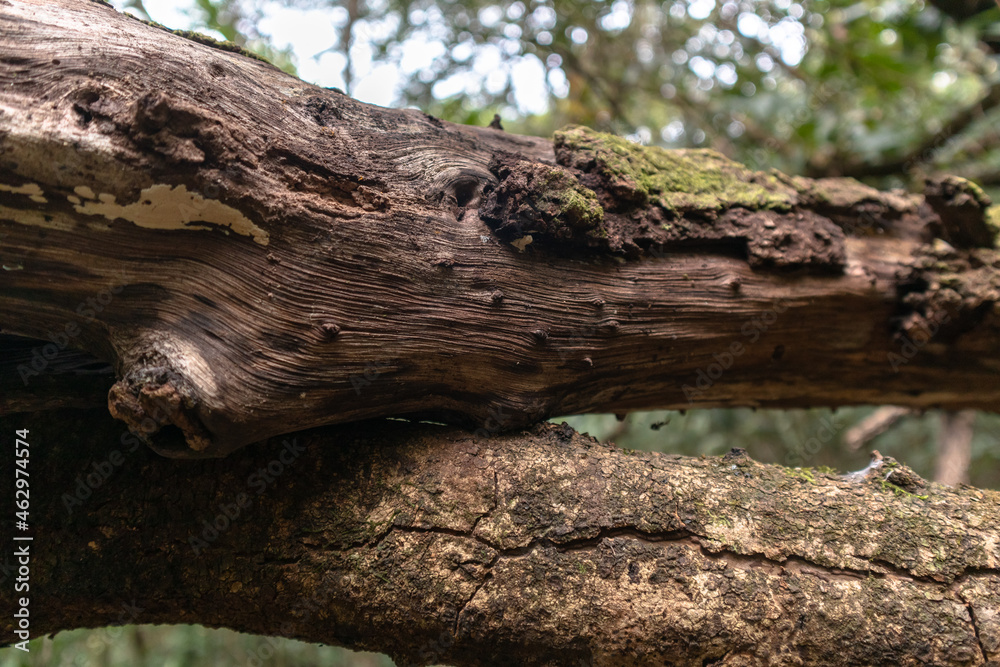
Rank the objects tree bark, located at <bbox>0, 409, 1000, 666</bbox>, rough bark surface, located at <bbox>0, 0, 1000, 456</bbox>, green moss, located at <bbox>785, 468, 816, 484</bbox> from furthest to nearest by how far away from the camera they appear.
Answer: green moss, located at <bbox>785, 468, 816, 484</bbox>, tree bark, located at <bbox>0, 409, 1000, 666</bbox>, rough bark surface, located at <bbox>0, 0, 1000, 456</bbox>

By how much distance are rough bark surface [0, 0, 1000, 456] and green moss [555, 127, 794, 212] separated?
0.01 m

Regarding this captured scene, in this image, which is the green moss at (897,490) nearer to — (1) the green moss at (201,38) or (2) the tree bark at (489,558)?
(2) the tree bark at (489,558)

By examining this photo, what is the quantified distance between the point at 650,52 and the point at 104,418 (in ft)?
18.2

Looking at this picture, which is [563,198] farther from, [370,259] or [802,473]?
[802,473]

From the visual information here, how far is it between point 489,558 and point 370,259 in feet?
2.96

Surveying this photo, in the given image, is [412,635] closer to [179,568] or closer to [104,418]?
[179,568]

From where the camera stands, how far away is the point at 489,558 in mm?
1604

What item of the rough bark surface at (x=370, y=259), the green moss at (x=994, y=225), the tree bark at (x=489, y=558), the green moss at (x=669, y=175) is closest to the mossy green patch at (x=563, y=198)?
the rough bark surface at (x=370, y=259)

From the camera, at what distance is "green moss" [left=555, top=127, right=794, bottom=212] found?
2.08 meters

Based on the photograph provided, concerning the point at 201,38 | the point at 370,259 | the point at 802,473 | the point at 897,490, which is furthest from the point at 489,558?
the point at 201,38

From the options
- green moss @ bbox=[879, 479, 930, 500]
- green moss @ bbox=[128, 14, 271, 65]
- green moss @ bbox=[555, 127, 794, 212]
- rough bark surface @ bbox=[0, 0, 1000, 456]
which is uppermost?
green moss @ bbox=[128, 14, 271, 65]

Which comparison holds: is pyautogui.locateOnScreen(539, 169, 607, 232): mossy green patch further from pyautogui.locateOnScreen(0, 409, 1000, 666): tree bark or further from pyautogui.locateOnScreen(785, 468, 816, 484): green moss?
pyautogui.locateOnScreen(785, 468, 816, 484): green moss

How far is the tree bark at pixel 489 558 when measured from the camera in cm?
157

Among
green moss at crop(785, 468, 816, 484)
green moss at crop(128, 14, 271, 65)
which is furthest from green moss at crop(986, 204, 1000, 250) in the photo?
green moss at crop(128, 14, 271, 65)
